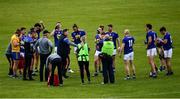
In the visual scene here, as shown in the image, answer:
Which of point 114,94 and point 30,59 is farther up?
point 30,59

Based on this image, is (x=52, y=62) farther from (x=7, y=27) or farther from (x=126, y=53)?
(x=7, y=27)

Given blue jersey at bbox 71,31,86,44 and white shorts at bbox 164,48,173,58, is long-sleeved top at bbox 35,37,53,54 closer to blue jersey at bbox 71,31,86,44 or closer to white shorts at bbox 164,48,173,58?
blue jersey at bbox 71,31,86,44

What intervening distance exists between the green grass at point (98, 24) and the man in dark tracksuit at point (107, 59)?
51cm

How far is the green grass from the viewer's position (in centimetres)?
2625

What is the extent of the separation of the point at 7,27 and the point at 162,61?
21765 millimetres

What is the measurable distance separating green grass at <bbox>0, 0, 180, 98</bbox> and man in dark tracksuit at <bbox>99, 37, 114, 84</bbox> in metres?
0.51

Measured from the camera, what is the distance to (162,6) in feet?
195

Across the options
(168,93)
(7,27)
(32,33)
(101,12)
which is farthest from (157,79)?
(101,12)

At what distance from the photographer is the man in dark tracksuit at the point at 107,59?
93.0 ft

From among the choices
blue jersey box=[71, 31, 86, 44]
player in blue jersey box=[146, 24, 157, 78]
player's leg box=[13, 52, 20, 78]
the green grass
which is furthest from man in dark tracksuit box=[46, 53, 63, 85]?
player in blue jersey box=[146, 24, 157, 78]

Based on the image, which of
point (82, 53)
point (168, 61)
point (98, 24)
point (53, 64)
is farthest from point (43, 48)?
point (98, 24)

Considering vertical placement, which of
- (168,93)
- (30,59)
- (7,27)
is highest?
(7,27)

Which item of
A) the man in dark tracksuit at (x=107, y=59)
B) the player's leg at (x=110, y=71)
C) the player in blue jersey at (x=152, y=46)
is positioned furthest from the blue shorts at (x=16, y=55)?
the player in blue jersey at (x=152, y=46)

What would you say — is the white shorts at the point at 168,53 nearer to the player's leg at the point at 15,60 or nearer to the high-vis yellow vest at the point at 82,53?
the high-vis yellow vest at the point at 82,53
